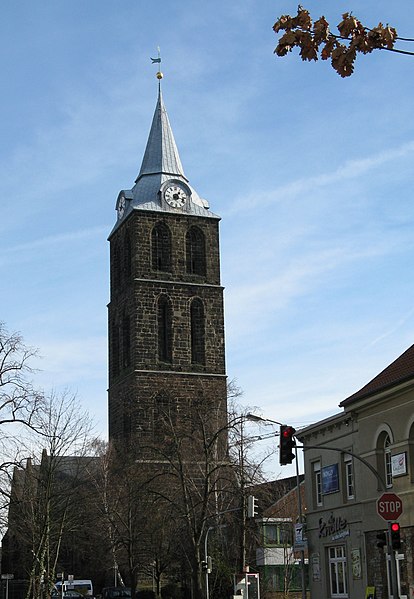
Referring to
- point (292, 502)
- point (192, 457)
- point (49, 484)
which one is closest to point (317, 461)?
point (49, 484)

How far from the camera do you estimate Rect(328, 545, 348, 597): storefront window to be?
38.8 metres

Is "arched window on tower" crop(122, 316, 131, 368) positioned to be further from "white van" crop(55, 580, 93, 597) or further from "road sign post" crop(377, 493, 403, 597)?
"road sign post" crop(377, 493, 403, 597)

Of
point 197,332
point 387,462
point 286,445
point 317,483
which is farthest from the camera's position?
point 197,332

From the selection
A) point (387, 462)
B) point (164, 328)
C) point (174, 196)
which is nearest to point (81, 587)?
point (164, 328)

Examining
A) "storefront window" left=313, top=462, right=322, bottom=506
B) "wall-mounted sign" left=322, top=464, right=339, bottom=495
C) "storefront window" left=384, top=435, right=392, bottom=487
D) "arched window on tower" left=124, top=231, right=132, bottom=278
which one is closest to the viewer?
"storefront window" left=384, top=435, right=392, bottom=487

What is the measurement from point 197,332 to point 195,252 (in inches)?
276

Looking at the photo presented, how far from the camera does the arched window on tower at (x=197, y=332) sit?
296ft

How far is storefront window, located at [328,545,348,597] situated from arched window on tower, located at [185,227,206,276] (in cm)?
5377

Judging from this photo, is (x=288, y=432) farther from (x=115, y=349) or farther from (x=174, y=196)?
(x=174, y=196)

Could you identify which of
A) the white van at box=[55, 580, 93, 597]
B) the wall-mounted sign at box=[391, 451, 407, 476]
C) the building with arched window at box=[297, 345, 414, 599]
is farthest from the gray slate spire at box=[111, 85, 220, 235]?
the wall-mounted sign at box=[391, 451, 407, 476]

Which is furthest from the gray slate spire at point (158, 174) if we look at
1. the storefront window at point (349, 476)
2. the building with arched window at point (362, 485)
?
the storefront window at point (349, 476)

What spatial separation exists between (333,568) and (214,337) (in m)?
51.4

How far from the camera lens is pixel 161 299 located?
297 ft

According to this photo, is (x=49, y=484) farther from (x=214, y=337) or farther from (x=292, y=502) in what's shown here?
(x=214, y=337)
